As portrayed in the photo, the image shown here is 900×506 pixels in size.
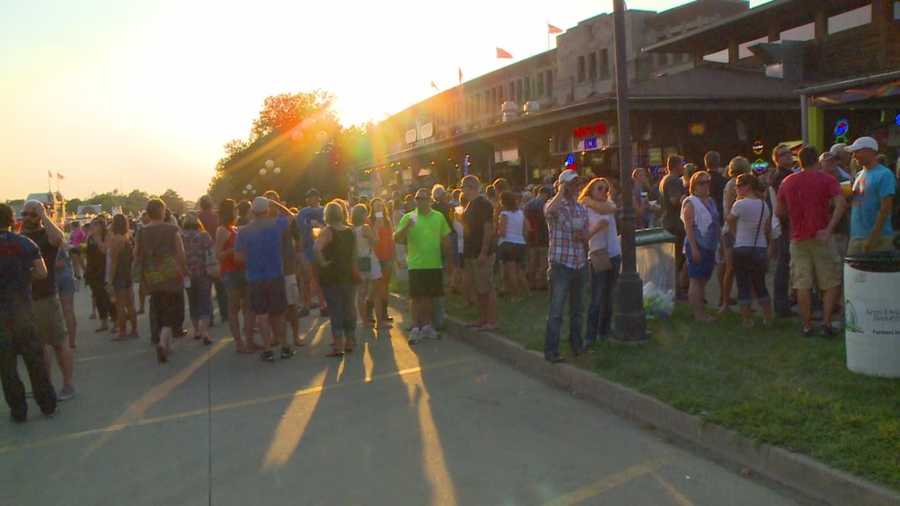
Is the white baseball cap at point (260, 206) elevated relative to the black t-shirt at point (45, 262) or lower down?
elevated

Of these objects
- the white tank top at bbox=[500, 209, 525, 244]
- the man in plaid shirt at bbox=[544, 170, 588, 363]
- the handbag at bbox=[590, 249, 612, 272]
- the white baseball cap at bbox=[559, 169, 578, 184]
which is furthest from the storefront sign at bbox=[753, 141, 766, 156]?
the white baseball cap at bbox=[559, 169, 578, 184]

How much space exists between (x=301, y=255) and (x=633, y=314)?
5.99 metres

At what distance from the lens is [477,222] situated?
394 inches

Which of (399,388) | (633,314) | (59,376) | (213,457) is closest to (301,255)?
(59,376)

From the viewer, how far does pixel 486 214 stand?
9945mm

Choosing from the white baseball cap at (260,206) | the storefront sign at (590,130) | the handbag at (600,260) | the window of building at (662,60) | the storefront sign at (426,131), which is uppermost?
the window of building at (662,60)

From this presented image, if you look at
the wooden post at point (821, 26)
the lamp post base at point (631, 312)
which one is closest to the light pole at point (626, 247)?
the lamp post base at point (631, 312)

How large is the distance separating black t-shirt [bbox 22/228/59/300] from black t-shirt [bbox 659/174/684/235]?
7.30m

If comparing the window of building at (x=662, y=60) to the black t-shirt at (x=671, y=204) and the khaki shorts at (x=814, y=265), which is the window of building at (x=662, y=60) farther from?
the khaki shorts at (x=814, y=265)

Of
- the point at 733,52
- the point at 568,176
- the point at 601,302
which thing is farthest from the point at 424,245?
the point at 733,52

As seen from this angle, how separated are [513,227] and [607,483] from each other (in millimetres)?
7145

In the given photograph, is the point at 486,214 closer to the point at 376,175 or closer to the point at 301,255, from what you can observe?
the point at 301,255

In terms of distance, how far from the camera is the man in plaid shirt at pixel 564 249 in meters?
7.45

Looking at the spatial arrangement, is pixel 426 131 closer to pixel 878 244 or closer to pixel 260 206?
pixel 260 206
